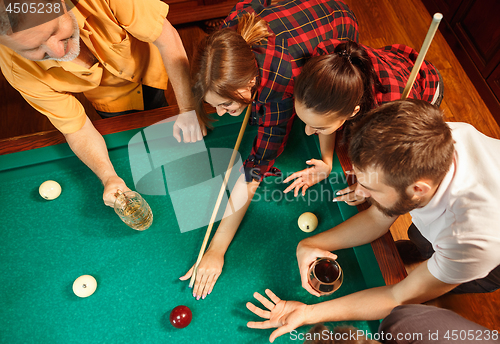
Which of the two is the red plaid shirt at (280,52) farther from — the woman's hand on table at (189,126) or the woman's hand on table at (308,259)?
the woman's hand on table at (308,259)

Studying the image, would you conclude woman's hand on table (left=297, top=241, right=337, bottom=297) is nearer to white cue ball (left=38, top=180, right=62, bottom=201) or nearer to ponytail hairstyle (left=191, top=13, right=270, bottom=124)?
ponytail hairstyle (left=191, top=13, right=270, bottom=124)

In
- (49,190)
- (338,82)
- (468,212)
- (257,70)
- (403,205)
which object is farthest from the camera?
(49,190)

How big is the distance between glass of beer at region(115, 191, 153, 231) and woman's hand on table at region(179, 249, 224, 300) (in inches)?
10.9

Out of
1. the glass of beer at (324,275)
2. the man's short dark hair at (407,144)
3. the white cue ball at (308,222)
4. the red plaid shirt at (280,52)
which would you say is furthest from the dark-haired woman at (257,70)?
the man's short dark hair at (407,144)

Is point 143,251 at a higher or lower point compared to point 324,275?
lower

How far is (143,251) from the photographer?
135 cm

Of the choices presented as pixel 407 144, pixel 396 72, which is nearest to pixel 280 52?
pixel 396 72

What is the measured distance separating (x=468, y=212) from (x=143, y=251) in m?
1.11

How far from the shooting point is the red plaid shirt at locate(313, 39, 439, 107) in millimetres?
1252

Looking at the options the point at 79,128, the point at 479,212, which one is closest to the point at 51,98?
the point at 79,128

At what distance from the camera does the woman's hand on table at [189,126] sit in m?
1.49

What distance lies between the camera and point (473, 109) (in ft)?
7.38

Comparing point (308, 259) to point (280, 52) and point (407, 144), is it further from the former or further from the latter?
point (280, 52)

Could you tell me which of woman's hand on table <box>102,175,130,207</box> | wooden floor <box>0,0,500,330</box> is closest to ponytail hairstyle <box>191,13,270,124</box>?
woman's hand on table <box>102,175,130,207</box>
